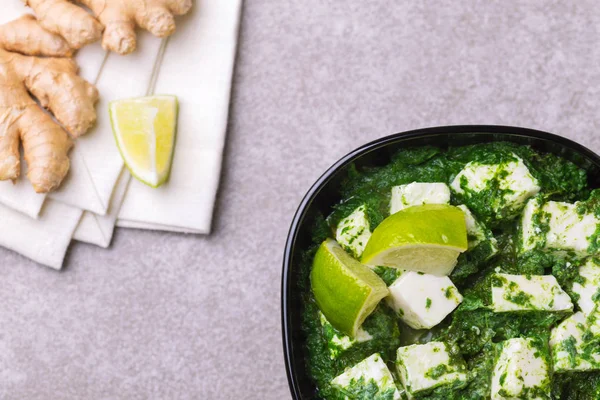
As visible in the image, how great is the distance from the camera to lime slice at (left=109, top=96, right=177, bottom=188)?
175 cm

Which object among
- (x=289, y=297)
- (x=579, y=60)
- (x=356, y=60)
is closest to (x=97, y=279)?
(x=289, y=297)

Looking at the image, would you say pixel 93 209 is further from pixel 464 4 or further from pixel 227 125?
pixel 464 4

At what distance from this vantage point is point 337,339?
56.2 inches

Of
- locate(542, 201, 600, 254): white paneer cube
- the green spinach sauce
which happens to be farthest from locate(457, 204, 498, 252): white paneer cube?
locate(542, 201, 600, 254): white paneer cube

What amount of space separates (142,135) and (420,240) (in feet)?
2.69

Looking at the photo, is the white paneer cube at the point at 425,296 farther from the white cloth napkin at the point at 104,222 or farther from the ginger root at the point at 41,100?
the ginger root at the point at 41,100

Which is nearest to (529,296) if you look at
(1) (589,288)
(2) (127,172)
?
(1) (589,288)

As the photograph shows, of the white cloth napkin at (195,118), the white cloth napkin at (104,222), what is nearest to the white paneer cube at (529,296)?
the white cloth napkin at (195,118)

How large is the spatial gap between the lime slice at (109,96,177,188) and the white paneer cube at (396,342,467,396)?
81 cm

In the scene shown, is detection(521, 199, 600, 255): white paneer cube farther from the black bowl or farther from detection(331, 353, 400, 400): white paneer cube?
detection(331, 353, 400, 400): white paneer cube

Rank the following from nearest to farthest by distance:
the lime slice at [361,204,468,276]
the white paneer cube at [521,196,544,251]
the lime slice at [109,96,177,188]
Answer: the lime slice at [361,204,468,276] → the white paneer cube at [521,196,544,251] → the lime slice at [109,96,177,188]

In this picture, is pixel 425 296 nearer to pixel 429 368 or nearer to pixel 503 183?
pixel 429 368

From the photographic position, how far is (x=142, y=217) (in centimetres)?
182

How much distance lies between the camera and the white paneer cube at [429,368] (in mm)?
1386
